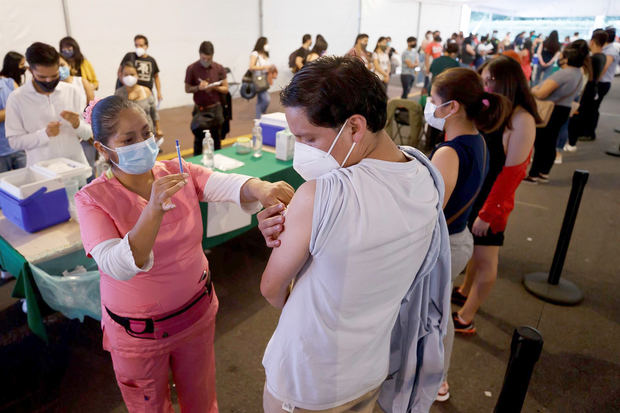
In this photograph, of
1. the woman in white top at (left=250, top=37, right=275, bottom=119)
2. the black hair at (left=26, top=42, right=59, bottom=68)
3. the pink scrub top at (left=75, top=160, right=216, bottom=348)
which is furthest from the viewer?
the woman in white top at (left=250, top=37, right=275, bottom=119)

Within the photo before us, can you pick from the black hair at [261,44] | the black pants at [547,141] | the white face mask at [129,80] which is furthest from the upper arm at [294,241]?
the black hair at [261,44]

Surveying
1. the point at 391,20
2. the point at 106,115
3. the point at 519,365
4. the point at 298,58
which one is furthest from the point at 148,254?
the point at 391,20

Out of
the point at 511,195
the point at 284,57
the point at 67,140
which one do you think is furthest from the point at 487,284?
the point at 284,57

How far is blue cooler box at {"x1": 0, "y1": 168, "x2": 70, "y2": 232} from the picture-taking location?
1.99 meters

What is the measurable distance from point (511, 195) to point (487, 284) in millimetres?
547

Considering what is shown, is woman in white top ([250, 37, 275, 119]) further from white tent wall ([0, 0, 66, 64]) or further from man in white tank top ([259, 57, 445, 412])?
man in white tank top ([259, 57, 445, 412])

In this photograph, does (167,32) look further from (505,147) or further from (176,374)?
(176,374)

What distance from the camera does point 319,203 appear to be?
32.3 inches

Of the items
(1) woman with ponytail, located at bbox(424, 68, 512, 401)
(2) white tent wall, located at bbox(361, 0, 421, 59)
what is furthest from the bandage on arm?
(2) white tent wall, located at bbox(361, 0, 421, 59)

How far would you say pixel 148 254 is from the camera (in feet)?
3.84

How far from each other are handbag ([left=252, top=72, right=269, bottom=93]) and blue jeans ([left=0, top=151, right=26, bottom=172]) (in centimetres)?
326

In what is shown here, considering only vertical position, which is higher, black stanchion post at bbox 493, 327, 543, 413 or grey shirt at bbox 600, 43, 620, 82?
grey shirt at bbox 600, 43, 620, 82

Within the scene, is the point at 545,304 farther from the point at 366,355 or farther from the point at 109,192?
the point at 109,192

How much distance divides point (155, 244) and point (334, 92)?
2.61ft
